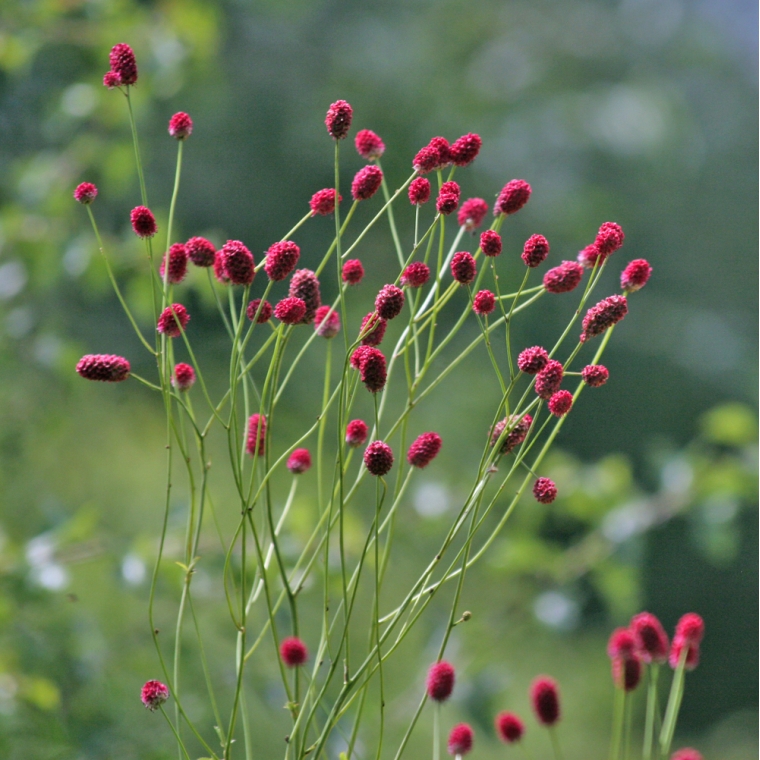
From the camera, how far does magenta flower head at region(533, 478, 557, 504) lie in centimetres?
39

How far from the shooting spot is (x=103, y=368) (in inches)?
15.2

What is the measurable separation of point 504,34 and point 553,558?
2.21 metres

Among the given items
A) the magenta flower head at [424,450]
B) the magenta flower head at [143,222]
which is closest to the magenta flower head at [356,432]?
the magenta flower head at [424,450]

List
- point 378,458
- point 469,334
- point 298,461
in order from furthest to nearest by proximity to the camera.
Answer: point 469,334 → point 298,461 → point 378,458

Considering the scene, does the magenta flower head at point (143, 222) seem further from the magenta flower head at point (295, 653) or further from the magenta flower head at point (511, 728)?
the magenta flower head at point (511, 728)

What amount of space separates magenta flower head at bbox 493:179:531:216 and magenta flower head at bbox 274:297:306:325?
100mm

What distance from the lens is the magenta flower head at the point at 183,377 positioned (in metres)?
0.43

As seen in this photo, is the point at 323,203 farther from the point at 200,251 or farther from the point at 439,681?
the point at 439,681

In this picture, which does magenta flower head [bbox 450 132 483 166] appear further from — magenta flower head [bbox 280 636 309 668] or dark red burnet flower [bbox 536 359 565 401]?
magenta flower head [bbox 280 636 309 668]

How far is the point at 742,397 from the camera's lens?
3004 mm

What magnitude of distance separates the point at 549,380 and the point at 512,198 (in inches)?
3.4

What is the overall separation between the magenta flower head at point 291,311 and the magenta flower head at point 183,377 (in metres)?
0.07

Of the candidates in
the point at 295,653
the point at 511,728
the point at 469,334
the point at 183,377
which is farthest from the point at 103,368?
the point at 469,334

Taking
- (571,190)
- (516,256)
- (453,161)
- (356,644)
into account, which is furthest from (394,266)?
(453,161)
